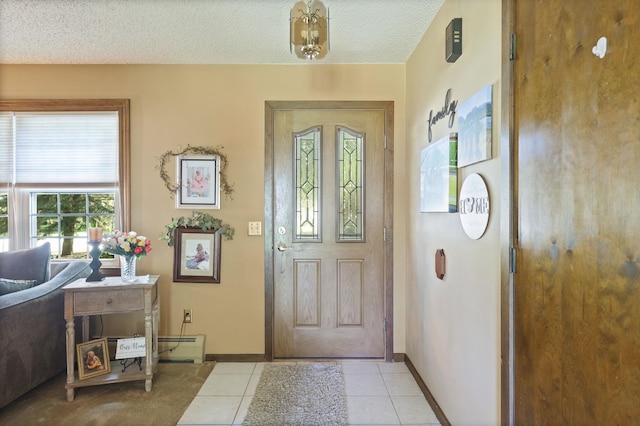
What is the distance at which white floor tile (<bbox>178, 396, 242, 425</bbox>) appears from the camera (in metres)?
2.05

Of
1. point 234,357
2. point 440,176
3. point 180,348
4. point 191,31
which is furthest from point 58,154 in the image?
point 440,176

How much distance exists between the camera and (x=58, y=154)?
9.45 feet

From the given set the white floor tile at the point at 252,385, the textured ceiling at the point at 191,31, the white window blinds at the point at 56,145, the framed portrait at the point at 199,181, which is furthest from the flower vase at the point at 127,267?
the textured ceiling at the point at 191,31

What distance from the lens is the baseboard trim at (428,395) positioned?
1.99 meters

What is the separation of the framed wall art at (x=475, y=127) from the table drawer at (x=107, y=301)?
2297mm

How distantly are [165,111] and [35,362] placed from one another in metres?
2.08

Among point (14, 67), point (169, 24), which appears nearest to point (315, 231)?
point (169, 24)

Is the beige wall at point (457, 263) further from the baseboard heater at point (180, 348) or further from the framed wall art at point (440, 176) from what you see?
the baseboard heater at point (180, 348)

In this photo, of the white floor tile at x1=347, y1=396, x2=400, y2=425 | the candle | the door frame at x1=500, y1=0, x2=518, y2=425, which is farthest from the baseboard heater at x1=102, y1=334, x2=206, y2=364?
the door frame at x1=500, y1=0, x2=518, y2=425

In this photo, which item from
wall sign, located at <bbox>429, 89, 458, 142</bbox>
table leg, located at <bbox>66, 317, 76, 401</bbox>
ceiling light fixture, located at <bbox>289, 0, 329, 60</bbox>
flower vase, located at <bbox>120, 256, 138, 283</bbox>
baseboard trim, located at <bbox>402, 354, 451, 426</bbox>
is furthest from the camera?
flower vase, located at <bbox>120, 256, 138, 283</bbox>

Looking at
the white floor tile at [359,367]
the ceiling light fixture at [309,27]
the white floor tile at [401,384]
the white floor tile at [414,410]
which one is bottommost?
the white floor tile at [414,410]

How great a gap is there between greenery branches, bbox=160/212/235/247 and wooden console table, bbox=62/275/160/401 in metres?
0.50

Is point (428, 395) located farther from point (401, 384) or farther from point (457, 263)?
point (457, 263)

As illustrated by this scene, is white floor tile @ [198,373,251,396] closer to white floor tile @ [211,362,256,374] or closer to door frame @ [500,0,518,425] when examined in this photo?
white floor tile @ [211,362,256,374]
